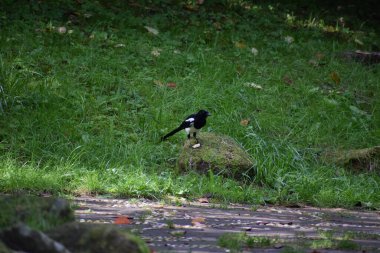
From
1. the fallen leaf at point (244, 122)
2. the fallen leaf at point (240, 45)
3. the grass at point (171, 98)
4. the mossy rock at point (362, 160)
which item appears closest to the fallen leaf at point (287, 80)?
the grass at point (171, 98)

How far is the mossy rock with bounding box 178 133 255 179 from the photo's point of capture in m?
8.54

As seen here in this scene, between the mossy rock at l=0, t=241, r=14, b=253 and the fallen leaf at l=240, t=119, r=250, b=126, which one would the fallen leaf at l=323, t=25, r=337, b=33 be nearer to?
the fallen leaf at l=240, t=119, r=250, b=126

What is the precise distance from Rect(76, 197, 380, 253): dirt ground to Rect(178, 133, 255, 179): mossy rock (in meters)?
1.08

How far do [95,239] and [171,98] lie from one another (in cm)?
742

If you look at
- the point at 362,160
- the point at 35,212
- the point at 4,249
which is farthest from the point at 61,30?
the point at 4,249

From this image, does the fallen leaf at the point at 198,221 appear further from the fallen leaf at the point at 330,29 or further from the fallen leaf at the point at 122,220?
the fallen leaf at the point at 330,29

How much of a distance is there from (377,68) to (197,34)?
3.50 m

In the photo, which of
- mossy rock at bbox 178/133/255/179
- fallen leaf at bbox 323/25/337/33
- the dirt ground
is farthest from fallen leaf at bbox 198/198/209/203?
fallen leaf at bbox 323/25/337/33

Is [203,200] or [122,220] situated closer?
[122,220]

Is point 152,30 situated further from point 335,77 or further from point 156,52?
point 335,77

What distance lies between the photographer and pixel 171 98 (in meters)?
10.7

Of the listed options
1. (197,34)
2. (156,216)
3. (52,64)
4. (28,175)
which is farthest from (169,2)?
(156,216)

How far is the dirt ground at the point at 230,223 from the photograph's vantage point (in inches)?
192

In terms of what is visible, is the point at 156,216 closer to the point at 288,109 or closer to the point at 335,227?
the point at 335,227
